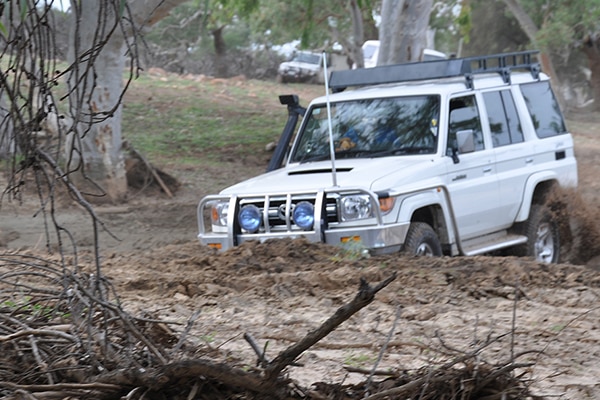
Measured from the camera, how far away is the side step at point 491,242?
918 centimetres

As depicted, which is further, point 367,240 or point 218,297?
point 367,240

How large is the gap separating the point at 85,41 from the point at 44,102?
10362mm

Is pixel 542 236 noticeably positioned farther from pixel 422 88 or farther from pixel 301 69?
pixel 301 69

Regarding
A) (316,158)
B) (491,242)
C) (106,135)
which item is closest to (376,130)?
(316,158)

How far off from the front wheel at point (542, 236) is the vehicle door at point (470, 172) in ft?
1.87

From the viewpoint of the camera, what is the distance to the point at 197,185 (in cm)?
1622

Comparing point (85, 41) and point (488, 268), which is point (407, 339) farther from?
point (85, 41)

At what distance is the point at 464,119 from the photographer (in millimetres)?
9258

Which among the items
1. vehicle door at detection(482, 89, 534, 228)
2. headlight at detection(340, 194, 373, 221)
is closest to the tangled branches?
headlight at detection(340, 194, 373, 221)

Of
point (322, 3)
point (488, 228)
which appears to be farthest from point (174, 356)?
point (322, 3)

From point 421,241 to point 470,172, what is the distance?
1093mm

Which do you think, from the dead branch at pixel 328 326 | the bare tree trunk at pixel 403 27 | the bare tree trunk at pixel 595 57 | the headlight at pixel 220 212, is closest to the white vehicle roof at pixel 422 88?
the headlight at pixel 220 212

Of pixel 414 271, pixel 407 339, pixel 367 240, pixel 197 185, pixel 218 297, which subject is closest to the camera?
pixel 407 339

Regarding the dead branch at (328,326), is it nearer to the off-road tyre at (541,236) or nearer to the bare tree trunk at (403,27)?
the off-road tyre at (541,236)
